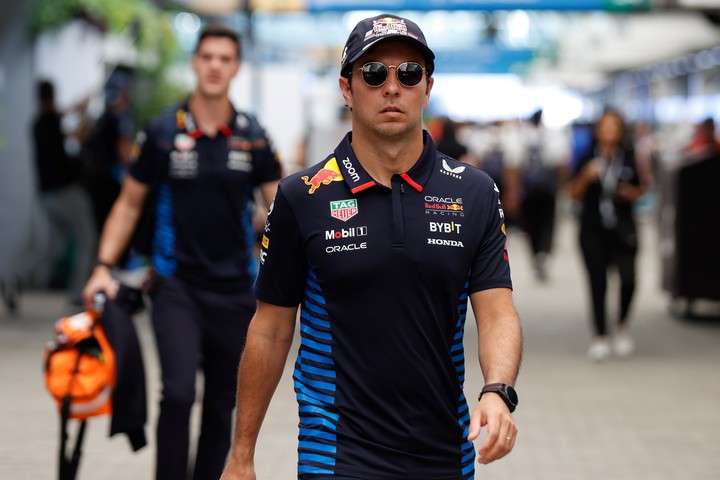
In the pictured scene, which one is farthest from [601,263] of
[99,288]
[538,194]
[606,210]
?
[538,194]

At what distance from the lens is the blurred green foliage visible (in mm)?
15039

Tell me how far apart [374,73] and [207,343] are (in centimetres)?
229

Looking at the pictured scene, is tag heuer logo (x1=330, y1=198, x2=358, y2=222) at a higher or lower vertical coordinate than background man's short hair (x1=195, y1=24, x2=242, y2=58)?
lower

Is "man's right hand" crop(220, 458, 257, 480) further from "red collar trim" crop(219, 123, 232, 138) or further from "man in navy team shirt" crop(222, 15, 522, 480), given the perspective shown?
"red collar trim" crop(219, 123, 232, 138)

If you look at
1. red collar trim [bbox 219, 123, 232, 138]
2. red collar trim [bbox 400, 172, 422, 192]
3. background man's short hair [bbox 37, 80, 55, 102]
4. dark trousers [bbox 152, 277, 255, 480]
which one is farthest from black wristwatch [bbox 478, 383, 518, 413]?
background man's short hair [bbox 37, 80, 55, 102]

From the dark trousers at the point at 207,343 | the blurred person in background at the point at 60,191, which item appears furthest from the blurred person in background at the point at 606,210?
the dark trousers at the point at 207,343

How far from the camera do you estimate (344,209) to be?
3488 mm

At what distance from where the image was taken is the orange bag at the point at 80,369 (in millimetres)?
5262

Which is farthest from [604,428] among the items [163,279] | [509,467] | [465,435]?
[465,435]

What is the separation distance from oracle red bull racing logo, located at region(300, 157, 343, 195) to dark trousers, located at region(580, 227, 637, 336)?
7677 millimetres

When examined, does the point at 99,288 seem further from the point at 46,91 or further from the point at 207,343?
the point at 46,91

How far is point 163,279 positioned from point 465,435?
7.54 feet

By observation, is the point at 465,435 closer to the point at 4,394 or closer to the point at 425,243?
the point at 425,243

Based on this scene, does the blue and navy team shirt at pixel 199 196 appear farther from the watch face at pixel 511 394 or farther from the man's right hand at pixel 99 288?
the watch face at pixel 511 394
